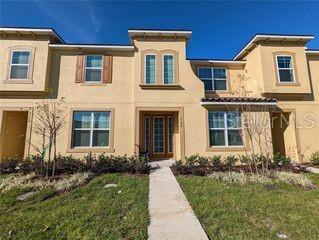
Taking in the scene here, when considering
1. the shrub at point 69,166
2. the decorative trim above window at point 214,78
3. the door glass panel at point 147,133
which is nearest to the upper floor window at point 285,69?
the decorative trim above window at point 214,78

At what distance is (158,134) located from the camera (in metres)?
14.4

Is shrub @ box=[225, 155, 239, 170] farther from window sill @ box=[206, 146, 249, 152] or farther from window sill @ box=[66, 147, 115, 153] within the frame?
window sill @ box=[66, 147, 115, 153]

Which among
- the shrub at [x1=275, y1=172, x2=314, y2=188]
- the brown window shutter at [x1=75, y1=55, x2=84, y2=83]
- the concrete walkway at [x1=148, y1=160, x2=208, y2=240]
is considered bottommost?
the concrete walkway at [x1=148, y1=160, x2=208, y2=240]

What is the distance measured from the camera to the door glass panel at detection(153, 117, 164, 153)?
46.8ft

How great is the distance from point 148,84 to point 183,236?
9.50 m

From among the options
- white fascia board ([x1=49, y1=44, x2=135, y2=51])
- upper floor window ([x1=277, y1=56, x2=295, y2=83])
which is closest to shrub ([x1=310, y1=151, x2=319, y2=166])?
upper floor window ([x1=277, y1=56, x2=295, y2=83])

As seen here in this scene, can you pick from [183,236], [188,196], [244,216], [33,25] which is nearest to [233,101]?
[188,196]

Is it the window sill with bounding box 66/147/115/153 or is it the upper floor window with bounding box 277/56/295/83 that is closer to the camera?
the window sill with bounding box 66/147/115/153

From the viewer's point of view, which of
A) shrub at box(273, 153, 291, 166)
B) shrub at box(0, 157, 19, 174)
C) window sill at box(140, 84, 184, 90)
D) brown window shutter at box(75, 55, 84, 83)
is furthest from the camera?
brown window shutter at box(75, 55, 84, 83)

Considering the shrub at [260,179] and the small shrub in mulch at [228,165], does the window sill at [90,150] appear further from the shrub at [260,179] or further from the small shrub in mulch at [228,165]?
the shrub at [260,179]

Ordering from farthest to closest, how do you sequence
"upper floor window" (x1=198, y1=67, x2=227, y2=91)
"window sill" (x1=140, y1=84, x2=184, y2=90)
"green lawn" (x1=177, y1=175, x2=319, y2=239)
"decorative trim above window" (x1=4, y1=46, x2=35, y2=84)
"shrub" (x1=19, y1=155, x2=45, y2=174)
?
"upper floor window" (x1=198, y1=67, x2=227, y2=91) < "window sill" (x1=140, y1=84, x2=184, y2=90) < "decorative trim above window" (x1=4, y1=46, x2=35, y2=84) < "shrub" (x1=19, y1=155, x2=45, y2=174) < "green lawn" (x1=177, y1=175, x2=319, y2=239)

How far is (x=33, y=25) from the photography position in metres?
12.5

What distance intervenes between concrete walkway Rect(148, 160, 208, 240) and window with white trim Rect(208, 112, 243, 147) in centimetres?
507

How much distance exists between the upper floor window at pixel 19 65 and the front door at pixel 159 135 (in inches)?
297
